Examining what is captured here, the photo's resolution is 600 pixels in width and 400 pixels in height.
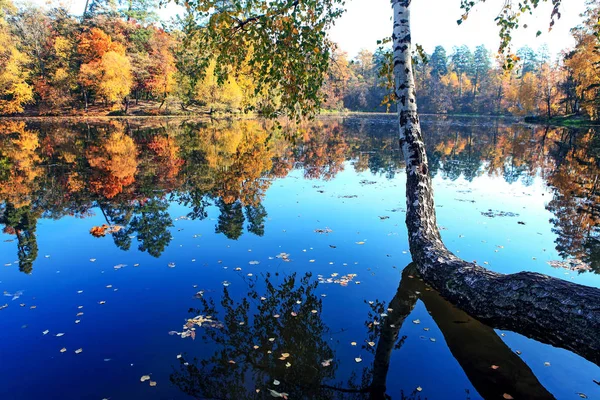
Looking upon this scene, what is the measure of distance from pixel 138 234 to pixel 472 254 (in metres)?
8.39

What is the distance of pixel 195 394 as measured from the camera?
4141mm

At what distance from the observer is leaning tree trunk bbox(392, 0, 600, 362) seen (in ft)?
11.0

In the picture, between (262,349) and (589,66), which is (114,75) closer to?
(262,349)

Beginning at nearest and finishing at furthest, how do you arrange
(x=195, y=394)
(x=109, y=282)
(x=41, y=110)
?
1. (x=195, y=394)
2. (x=109, y=282)
3. (x=41, y=110)

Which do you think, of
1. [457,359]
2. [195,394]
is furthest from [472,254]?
[195,394]

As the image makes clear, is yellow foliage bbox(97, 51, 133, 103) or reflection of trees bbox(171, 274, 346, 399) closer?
reflection of trees bbox(171, 274, 346, 399)

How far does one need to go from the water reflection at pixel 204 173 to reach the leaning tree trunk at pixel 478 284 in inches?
82.2

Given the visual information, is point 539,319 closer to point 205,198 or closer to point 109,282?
point 109,282

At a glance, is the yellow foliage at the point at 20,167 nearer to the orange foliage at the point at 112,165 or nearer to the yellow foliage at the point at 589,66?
the orange foliage at the point at 112,165

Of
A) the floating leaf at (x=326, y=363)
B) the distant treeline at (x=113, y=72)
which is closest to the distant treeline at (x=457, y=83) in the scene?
the distant treeline at (x=113, y=72)

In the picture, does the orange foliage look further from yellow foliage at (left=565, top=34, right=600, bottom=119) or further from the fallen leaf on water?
yellow foliage at (left=565, top=34, right=600, bottom=119)

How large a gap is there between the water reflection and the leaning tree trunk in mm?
2088

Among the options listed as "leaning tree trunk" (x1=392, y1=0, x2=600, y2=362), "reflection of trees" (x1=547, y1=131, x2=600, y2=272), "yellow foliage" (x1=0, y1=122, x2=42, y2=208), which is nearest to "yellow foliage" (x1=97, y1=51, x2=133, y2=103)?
"yellow foliage" (x1=0, y1=122, x2=42, y2=208)

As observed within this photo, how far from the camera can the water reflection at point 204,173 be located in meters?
9.66
